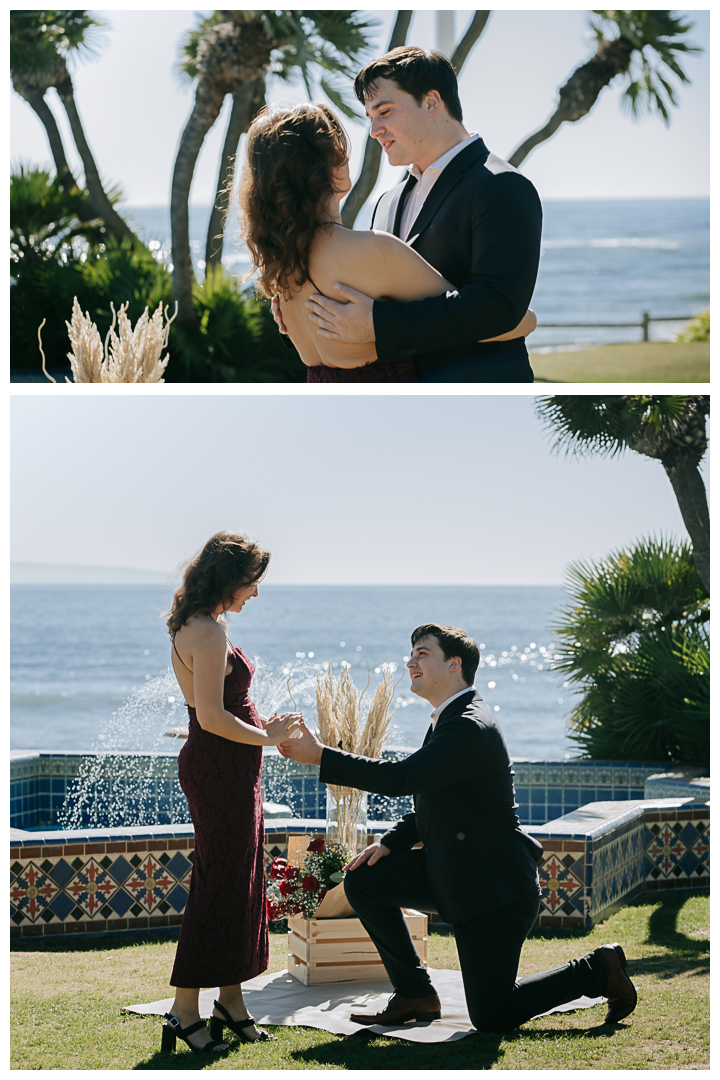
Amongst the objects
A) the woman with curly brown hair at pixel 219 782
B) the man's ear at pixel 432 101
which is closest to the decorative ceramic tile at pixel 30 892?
the woman with curly brown hair at pixel 219 782

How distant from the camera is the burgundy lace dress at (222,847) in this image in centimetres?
358

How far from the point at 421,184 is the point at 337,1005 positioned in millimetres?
3109

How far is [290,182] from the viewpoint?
2.58m

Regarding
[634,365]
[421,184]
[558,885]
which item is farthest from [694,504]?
[634,365]

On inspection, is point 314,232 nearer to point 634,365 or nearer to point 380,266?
point 380,266

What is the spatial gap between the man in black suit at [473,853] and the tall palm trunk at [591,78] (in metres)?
11.4

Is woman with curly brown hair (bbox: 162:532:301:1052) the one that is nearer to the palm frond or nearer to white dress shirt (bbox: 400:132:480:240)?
white dress shirt (bbox: 400:132:480:240)

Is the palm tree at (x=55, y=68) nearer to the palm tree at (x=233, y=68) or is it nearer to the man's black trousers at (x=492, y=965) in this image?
the palm tree at (x=233, y=68)

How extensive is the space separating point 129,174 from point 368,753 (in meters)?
44.1

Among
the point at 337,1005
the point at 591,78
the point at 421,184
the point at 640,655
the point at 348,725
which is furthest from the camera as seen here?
the point at 591,78

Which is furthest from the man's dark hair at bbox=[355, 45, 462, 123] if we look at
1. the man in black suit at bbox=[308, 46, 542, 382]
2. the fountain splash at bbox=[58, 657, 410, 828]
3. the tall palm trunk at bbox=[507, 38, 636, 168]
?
the tall palm trunk at bbox=[507, 38, 636, 168]

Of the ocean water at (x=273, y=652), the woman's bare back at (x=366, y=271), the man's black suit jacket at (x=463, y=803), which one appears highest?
the woman's bare back at (x=366, y=271)

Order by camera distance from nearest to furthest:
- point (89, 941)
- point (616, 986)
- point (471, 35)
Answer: point (616, 986) → point (89, 941) → point (471, 35)

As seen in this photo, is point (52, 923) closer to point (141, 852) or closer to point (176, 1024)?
point (141, 852)
